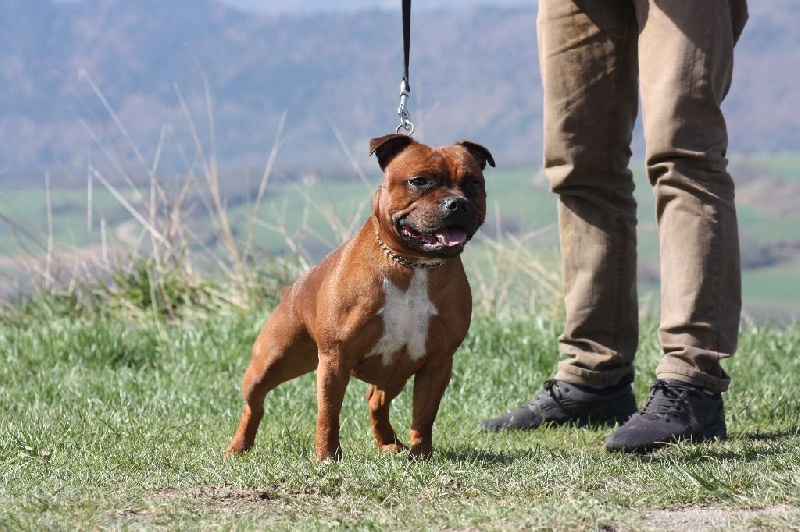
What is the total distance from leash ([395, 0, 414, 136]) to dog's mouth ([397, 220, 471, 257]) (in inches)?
18.0

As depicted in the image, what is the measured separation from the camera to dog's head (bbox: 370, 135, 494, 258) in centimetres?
310

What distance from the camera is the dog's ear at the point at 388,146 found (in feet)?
10.7

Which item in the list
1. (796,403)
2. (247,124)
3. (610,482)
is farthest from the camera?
(247,124)

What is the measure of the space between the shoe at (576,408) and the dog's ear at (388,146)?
1577 mm

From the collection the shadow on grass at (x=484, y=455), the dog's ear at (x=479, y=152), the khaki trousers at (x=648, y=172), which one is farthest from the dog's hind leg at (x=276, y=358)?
the khaki trousers at (x=648, y=172)

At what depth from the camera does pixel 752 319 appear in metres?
7.15

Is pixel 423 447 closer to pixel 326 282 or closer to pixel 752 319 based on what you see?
pixel 326 282

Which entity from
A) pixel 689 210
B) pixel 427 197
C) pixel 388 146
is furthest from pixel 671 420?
pixel 388 146

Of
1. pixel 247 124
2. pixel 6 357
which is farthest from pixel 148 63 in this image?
pixel 6 357

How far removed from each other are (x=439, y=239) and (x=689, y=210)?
122 centimetres

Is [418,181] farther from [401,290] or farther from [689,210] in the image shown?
[689,210]

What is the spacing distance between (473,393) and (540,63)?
1702mm

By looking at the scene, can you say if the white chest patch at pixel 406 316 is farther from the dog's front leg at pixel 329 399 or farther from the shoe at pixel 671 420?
the shoe at pixel 671 420

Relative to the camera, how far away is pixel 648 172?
4008 mm
